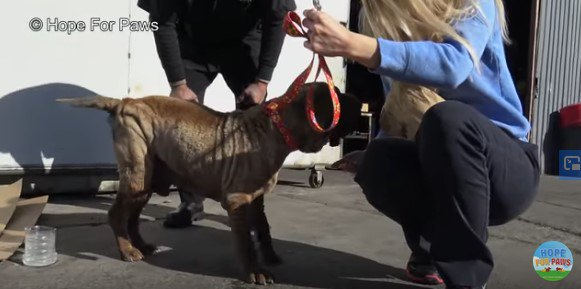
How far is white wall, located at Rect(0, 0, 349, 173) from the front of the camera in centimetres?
416

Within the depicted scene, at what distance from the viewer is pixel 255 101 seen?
3.38 m

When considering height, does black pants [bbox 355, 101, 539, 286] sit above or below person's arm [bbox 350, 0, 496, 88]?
below

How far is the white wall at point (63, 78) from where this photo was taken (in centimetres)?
416

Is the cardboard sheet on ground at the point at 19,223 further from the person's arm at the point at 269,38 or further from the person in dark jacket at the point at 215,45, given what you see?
the person's arm at the point at 269,38

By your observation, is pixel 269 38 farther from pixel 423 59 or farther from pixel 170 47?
pixel 423 59

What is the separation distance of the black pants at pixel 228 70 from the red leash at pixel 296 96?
3.16ft

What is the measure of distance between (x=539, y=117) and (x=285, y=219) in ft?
13.9

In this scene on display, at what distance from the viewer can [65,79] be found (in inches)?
170

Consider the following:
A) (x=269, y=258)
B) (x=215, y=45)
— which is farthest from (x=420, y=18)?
(x=215, y=45)

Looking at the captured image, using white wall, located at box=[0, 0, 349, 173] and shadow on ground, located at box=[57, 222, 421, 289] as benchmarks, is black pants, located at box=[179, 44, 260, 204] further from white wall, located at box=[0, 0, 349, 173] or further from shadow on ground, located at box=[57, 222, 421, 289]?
white wall, located at box=[0, 0, 349, 173]

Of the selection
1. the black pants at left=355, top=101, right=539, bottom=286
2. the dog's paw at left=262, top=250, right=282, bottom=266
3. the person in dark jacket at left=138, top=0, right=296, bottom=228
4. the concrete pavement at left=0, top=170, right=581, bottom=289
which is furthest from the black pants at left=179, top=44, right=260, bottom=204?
the black pants at left=355, top=101, right=539, bottom=286

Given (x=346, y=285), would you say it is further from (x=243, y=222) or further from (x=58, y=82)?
(x=58, y=82)

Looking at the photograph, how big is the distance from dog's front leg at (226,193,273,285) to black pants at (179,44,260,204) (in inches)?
39.1

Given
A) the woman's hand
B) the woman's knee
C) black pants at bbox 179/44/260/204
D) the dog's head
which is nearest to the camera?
the woman's hand
